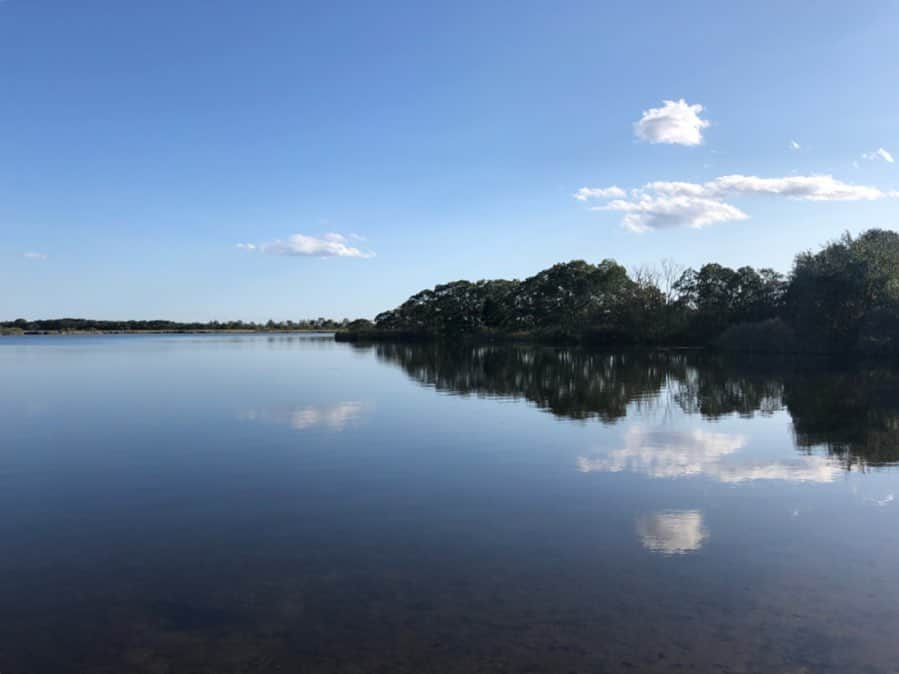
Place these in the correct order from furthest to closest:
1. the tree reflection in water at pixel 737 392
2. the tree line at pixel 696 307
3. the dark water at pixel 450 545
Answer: the tree line at pixel 696 307 → the tree reflection in water at pixel 737 392 → the dark water at pixel 450 545

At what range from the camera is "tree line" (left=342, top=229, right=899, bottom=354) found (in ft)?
147

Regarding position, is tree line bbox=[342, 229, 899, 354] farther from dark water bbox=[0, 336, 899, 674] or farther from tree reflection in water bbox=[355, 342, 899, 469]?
dark water bbox=[0, 336, 899, 674]

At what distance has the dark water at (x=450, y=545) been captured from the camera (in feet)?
17.2

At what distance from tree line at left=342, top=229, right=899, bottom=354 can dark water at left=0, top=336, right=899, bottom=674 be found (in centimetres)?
3194

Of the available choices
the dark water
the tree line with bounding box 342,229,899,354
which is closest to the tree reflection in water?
the dark water

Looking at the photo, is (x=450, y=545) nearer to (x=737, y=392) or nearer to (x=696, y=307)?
(x=737, y=392)

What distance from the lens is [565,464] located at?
1245 cm

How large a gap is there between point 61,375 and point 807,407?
117 ft

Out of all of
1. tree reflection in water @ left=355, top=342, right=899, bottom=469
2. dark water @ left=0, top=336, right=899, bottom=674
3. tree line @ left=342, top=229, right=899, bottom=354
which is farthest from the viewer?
tree line @ left=342, top=229, right=899, bottom=354

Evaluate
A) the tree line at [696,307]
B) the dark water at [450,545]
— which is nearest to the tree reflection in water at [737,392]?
the dark water at [450,545]

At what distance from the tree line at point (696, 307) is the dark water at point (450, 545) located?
31.9 metres

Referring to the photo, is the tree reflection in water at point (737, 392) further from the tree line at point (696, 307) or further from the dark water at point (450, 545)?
the tree line at point (696, 307)

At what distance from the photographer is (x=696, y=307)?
247 ft

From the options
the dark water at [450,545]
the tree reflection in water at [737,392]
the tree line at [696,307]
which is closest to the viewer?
the dark water at [450,545]
